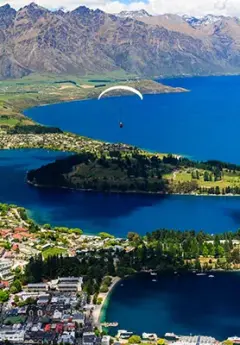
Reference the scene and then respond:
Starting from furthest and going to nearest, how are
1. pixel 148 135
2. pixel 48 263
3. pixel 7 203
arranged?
pixel 148 135
pixel 7 203
pixel 48 263

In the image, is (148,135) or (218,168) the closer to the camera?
(218,168)

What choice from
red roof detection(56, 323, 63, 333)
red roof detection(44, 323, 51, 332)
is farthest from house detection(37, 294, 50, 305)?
red roof detection(56, 323, 63, 333)

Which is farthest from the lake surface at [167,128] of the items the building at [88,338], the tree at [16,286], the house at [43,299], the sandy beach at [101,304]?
the building at [88,338]

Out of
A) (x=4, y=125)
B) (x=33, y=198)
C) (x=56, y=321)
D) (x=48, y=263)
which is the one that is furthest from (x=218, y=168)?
(x=4, y=125)

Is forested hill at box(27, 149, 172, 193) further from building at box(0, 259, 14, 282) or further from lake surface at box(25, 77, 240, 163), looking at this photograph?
building at box(0, 259, 14, 282)

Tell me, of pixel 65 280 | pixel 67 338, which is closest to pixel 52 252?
pixel 65 280

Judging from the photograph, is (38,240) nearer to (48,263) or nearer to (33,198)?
(48,263)

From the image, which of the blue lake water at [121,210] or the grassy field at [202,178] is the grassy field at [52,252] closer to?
the blue lake water at [121,210]
